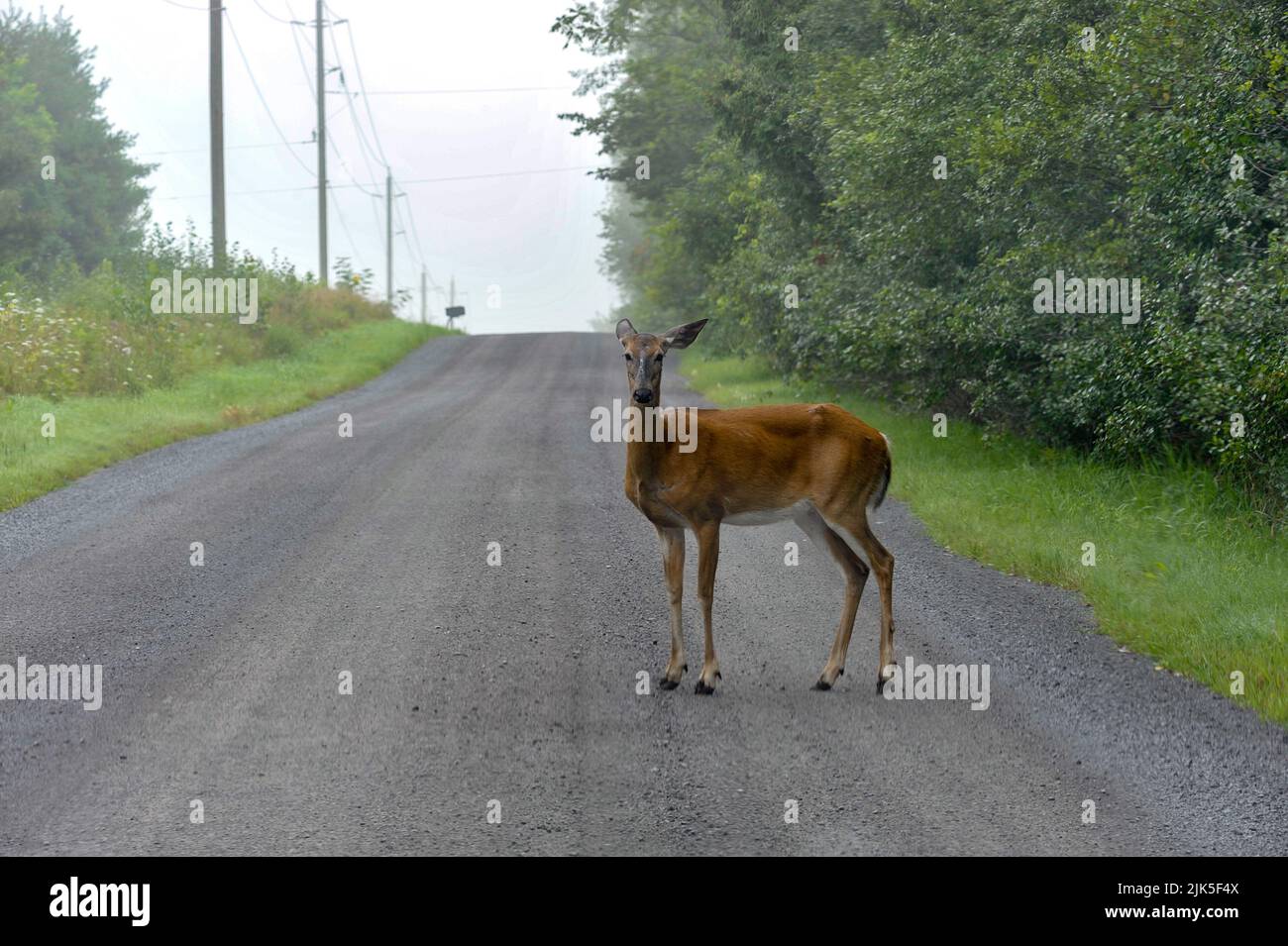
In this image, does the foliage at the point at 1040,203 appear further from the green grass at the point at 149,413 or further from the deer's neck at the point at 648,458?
the green grass at the point at 149,413

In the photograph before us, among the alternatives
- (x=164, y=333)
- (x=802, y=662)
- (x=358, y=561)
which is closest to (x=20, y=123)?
(x=164, y=333)

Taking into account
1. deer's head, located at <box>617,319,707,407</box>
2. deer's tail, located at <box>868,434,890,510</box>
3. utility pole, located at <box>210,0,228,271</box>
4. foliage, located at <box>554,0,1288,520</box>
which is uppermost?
utility pole, located at <box>210,0,228,271</box>

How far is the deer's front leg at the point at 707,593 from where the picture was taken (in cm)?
686

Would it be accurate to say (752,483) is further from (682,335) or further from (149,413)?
(149,413)

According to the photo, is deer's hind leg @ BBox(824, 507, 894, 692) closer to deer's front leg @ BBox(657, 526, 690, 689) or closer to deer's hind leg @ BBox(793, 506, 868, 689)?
deer's hind leg @ BBox(793, 506, 868, 689)

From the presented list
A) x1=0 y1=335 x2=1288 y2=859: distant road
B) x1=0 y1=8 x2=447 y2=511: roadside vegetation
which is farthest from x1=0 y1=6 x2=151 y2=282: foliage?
x1=0 y1=335 x2=1288 y2=859: distant road

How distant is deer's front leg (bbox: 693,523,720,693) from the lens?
6.86 metres

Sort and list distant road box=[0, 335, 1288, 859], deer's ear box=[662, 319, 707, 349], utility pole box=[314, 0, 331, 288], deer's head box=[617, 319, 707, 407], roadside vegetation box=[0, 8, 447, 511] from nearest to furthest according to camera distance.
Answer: distant road box=[0, 335, 1288, 859]
deer's head box=[617, 319, 707, 407]
deer's ear box=[662, 319, 707, 349]
roadside vegetation box=[0, 8, 447, 511]
utility pole box=[314, 0, 331, 288]

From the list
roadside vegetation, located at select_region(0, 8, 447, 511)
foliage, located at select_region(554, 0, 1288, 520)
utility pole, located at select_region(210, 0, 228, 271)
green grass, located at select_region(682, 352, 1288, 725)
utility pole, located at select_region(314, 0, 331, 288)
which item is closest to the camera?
green grass, located at select_region(682, 352, 1288, 725)

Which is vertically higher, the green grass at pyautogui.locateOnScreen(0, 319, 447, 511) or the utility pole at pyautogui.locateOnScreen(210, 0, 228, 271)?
the utility pole at pyautogui.locateOnScreen(210, 0, 228, 271)

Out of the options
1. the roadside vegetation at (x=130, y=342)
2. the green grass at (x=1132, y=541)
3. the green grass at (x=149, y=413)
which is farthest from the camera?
the roadside vegetation at (x=130, y=342)

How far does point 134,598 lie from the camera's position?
9055 mm

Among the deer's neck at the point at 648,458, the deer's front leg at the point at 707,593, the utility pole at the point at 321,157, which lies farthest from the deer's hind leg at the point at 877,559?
the utility pole at the point at 321,157

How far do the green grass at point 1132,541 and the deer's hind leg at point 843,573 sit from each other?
1877 mm
